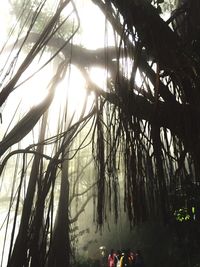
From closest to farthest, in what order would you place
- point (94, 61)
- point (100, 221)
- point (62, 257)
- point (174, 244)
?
point (100, 221), point (62, 257), point (94, 61), point (174, 244)

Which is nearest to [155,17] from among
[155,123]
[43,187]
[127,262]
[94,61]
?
[155,123]

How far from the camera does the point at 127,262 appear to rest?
712cm

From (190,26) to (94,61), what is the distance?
3.85 feet

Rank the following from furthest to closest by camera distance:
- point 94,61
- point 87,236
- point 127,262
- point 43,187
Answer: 1. point 87,236
2. point 127,262
3. point 94,61
4. point 43,187

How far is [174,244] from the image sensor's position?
9891 mm

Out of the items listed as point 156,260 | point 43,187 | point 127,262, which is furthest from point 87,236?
point 43,187

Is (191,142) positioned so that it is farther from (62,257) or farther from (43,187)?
(62,257)

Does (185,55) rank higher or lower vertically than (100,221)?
higher

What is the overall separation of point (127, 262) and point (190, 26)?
21.5 ft

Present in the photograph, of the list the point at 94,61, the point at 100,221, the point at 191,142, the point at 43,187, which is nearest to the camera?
the point at 191,142

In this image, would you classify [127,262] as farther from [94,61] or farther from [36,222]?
[36,222]

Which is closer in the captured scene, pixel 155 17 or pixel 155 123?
pixel 155 123

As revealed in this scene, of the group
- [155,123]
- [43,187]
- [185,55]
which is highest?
[185,55]

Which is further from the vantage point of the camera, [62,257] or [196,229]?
[62,257]
